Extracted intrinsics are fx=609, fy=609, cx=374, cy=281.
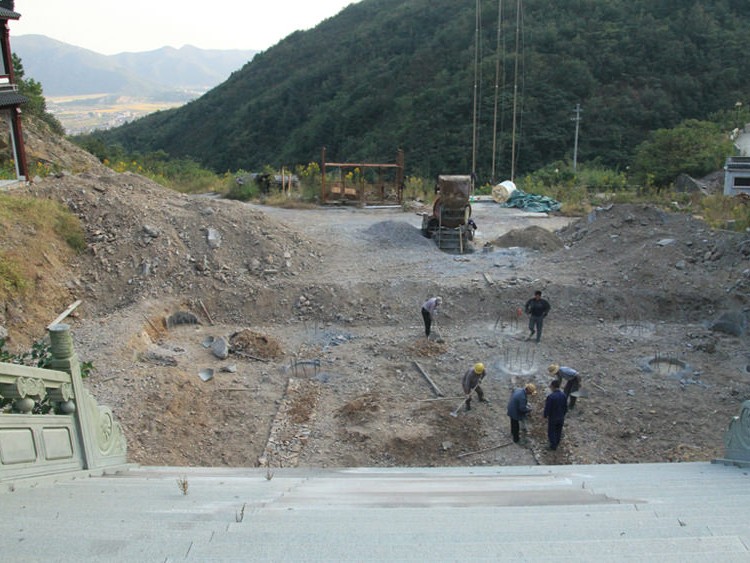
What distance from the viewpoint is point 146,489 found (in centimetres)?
385

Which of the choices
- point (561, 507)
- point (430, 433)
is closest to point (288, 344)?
point (430, 433)

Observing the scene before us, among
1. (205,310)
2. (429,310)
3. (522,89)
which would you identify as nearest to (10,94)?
(205,310)

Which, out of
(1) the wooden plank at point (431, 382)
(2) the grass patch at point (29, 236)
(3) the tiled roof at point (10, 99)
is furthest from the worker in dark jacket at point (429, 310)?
(3) the tiled roof at point (10, 99)

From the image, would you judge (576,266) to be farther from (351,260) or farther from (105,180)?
(105,180)

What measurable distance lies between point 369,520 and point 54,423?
227 centimetres

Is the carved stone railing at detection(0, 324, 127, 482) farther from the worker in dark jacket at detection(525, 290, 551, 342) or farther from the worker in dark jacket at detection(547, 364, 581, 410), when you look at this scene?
the worker in dark jacket at detection(525, 290, 551, 342)

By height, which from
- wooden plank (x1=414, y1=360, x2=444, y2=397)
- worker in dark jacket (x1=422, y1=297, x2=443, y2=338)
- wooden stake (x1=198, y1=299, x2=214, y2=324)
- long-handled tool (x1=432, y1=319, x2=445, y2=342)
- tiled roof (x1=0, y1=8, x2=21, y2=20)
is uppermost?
tiled roof (x1=0, y1=8, x2=21, y2=20)

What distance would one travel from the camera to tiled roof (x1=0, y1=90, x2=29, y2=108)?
15.3 m

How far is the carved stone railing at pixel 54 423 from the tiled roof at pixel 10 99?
1375cm

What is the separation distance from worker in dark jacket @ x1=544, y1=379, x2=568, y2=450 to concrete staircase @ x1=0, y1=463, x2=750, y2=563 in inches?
115

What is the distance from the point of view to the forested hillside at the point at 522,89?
134ft

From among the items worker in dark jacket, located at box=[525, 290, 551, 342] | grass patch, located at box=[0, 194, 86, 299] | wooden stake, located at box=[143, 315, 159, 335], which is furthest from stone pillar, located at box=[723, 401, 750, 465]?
grass patch, located at box=[0, 194, 86, 299]

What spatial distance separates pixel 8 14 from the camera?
50.5ft

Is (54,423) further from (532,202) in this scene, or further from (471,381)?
(532,202)
